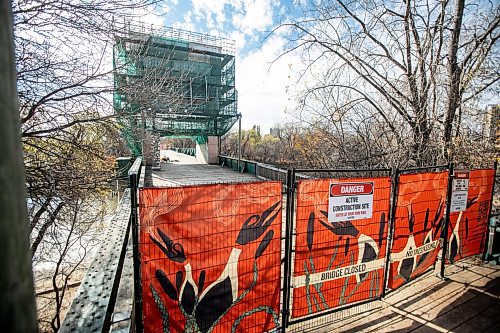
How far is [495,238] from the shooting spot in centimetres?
535

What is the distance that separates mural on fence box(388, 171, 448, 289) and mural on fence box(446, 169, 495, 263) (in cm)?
62

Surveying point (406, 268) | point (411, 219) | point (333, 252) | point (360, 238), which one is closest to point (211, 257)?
point (333, 252)

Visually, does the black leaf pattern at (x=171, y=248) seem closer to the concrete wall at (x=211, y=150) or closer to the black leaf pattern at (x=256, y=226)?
the black leaf pattern at (x=256, y=226)

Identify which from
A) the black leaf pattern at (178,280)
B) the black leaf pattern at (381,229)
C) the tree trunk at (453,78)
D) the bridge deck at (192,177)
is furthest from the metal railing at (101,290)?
the bridge deck at (192,177)

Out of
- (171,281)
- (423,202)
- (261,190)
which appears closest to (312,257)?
(261,190)

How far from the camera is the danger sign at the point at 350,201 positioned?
334cm

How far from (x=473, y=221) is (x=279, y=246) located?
15.3 feet

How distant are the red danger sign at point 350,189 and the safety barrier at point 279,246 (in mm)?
14

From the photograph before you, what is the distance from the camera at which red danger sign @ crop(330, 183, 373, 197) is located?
332 cm

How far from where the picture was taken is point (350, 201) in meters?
3.44

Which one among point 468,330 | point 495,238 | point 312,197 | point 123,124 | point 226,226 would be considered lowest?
point 468,330

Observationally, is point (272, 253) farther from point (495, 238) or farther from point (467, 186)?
point (495, 238)

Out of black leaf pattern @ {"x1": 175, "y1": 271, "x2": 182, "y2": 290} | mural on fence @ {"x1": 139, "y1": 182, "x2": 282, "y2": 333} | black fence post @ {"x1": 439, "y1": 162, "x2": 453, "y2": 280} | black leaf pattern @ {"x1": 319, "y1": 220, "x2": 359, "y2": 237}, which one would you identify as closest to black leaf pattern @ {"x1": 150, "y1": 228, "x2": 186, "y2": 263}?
mural on fence @ {"x1": 139, "y1": 182, "x2": 282, "y2": 333}

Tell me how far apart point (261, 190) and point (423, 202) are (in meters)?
2.97
